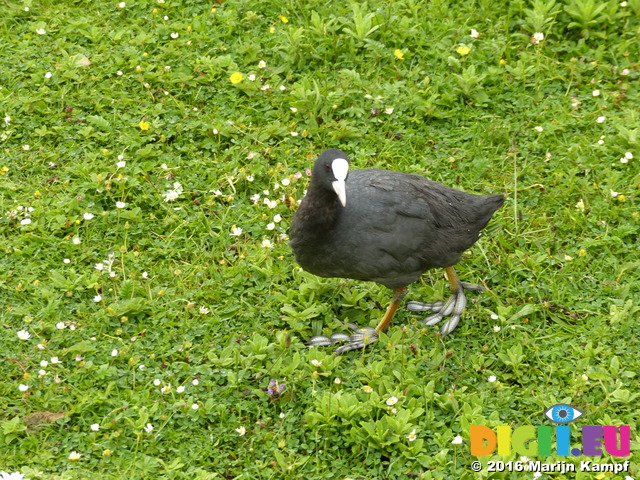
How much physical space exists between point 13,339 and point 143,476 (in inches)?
54.0

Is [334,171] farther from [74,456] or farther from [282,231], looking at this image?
[74,456]

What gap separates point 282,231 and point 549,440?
2360 millimetres

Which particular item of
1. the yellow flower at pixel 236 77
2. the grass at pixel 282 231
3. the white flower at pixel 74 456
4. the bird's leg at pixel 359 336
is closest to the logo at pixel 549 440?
the grass at pixel 282 231

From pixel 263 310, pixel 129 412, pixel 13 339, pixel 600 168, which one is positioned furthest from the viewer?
pixel 600 168

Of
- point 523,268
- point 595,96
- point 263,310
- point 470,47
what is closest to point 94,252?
point 263,310

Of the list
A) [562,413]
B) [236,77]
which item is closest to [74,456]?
[562,413]

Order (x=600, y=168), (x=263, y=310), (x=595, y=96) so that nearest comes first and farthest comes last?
(x=263, y=310) < (x=600, y=168) < (x=595, y=96)

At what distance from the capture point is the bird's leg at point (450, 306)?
198 inches

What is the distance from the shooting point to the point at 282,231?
557 cm

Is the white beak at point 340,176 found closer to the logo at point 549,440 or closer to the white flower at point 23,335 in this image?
the logo at point 549,440

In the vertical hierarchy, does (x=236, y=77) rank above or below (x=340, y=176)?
below

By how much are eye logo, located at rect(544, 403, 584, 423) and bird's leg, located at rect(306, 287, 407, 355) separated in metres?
1.15

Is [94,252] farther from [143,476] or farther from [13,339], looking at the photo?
[143,476]

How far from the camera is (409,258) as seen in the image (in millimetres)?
4637
